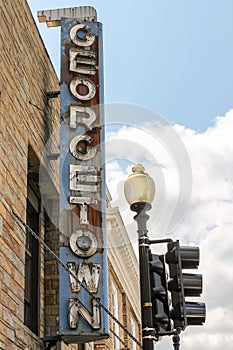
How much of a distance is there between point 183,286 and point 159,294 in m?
0.26

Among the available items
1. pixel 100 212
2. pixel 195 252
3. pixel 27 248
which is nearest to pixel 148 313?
pixel 195 252

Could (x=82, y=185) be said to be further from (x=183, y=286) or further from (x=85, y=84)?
(x=183, y=286)

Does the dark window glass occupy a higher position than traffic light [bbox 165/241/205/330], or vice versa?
the dark window glass

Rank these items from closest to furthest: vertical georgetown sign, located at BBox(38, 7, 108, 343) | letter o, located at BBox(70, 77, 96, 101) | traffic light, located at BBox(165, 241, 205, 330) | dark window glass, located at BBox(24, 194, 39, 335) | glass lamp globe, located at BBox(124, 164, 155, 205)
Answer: traffic light, located at BBox(165, 241, 205, 330), glass lamp globe, located at BBox(124, 164, 155, 205), vertical georgetown sign, located at BBox(38, 7, 108, 343), dark window glass, located at BBox(24, 194, 39, 335), letter o, located at BBox(70, 77, 96, 101)

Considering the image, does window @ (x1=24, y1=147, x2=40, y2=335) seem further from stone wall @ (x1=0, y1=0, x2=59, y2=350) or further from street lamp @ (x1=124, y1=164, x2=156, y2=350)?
street lamp @ (x1=124, y1=164, x2=156, y2=350)

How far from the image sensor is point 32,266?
1091 cm

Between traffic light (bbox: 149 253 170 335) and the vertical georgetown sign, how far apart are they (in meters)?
2.53

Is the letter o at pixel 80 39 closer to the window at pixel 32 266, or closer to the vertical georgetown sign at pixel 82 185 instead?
the vertical georgetown sign at pixel 82 185

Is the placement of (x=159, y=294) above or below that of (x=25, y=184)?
below

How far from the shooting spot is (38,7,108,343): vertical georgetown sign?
9.45m

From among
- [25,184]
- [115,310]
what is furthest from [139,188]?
[115,310]

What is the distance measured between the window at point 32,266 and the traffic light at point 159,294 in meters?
3.76

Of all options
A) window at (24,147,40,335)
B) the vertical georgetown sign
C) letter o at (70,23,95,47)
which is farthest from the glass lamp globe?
letter o at (70,23,95,47)

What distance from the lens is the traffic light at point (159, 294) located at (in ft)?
22.6
